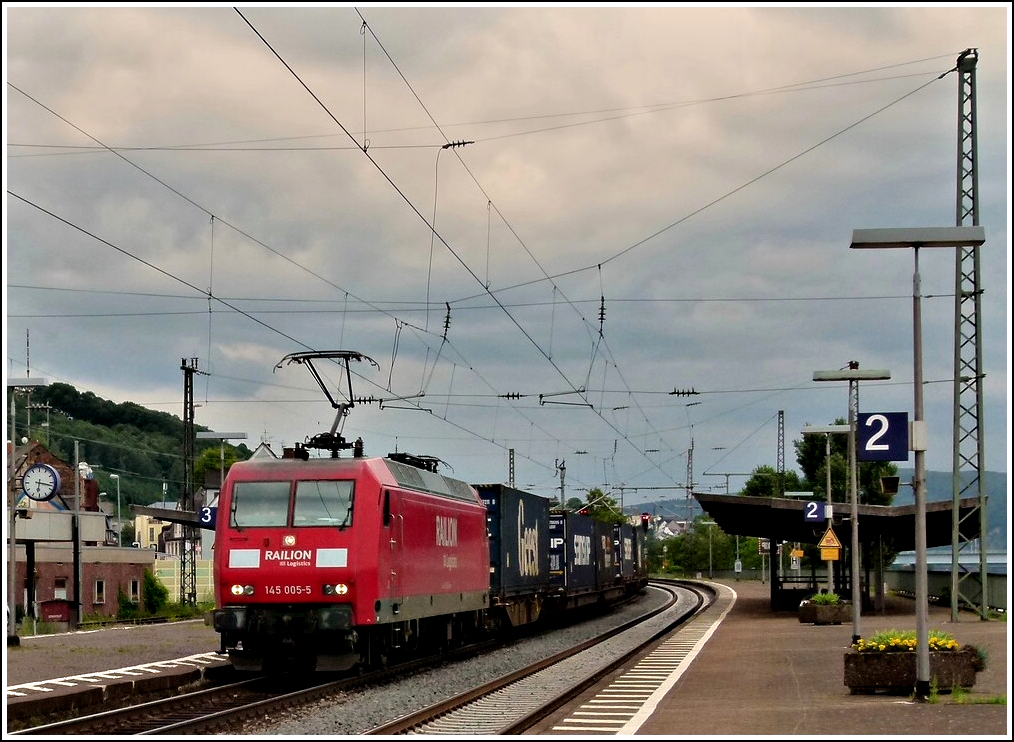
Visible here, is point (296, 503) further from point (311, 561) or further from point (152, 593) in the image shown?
point (152, 593)

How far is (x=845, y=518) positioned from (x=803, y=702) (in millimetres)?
23967

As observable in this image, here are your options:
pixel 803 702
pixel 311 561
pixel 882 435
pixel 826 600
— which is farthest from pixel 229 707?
pixel 826 600

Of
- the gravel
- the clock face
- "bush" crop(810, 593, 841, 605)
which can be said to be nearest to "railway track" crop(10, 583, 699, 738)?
the gravel

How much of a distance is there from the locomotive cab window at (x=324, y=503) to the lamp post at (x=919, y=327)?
7.69 m

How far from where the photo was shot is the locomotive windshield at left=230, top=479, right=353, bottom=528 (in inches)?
739

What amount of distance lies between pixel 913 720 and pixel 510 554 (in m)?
17.4

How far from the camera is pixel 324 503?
18.9m

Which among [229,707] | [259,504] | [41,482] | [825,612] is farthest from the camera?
[41,482]

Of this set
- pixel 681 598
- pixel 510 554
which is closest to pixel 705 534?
pixel 681 598

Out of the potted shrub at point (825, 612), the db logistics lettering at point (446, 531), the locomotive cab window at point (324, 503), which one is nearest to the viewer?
the locomotive cab window at point (324, 503)

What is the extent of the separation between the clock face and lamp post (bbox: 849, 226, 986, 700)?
2974cm

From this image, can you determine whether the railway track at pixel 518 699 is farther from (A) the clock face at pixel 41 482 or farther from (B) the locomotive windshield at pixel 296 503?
(A) the clock face at pixel 41 482

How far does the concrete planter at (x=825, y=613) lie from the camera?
113ft

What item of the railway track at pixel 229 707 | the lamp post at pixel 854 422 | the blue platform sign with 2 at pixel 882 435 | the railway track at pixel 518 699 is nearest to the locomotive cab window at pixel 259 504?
the railway track at pixel 229 707
